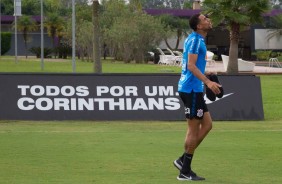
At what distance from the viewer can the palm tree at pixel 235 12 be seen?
40316 mm

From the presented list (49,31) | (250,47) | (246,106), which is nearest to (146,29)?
(250,47)

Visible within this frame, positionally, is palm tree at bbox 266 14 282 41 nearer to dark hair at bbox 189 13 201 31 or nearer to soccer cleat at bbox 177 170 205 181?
dark hair at bbox 189 13 201 31

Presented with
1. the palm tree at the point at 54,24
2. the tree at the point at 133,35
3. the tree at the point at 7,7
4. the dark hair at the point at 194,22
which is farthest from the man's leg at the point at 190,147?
the tree at the point at 7,7

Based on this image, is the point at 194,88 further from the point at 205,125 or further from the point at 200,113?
the point at 205,125

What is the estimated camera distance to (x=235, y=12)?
40.4 m

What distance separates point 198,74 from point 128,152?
3.48 metres

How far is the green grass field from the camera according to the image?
995cm

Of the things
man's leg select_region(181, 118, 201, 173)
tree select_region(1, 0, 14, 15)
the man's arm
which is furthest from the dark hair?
tree select_region(1, 0, 14, 15)

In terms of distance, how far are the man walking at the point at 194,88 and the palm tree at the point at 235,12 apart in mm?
30648

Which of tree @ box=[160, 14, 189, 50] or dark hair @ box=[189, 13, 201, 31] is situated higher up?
dark hair @ box=[189, 13, 201, 31]

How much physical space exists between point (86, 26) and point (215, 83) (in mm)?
58857

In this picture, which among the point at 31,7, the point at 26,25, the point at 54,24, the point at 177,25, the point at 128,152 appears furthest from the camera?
the point at 31,7

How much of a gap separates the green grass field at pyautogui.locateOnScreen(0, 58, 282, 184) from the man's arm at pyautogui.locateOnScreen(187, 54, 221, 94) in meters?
1.18

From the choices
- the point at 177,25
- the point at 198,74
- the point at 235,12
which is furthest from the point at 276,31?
the point at 198,74
